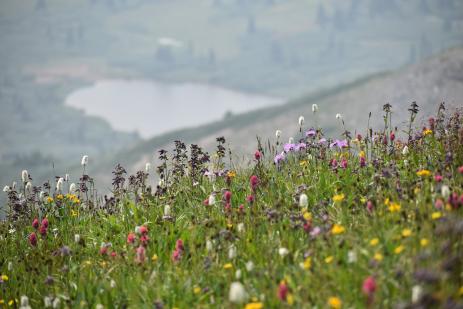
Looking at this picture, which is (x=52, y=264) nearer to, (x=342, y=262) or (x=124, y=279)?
(x=124, y=279)

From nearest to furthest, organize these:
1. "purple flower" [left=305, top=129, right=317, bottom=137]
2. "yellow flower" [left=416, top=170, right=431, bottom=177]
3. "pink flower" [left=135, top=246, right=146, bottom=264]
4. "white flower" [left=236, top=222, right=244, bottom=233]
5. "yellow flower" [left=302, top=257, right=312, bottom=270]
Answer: "yellow flower" [left=302, top=257, right=312, bottom=270] < "pink flower" [left=135, top=246, right=146, bottom=264] < "white flower" [left=236, top=222, right=244, bottom=233] < "yellow flower" [left=416, top=170, right=431, bottom=177] < "purple flower" [left=305, top=129, right=317, bottom=137]

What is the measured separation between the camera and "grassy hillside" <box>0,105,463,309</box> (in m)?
5.79

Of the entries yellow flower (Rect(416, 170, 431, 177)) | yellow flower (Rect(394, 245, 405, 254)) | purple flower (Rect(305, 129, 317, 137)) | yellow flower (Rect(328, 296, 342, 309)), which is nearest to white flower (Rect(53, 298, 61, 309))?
yellow flower (Rect(328, 296, 342, 309))

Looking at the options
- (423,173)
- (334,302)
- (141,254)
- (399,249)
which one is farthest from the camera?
(423,173)

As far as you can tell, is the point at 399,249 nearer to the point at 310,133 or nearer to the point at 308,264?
the point at 308,264

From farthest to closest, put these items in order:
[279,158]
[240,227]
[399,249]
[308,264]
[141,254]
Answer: [279,158] → [240,227] → [141,254] → [308,264] → [399,249]

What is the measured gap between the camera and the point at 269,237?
7.29 m

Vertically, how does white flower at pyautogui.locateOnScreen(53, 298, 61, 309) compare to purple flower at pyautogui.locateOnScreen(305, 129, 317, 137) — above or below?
below

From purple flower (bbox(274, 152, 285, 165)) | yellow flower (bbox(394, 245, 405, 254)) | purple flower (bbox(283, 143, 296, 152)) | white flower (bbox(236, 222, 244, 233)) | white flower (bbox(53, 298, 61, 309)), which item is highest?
purple flower (bbox(283, 143, 296, 152))

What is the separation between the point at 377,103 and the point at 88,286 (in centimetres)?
18243

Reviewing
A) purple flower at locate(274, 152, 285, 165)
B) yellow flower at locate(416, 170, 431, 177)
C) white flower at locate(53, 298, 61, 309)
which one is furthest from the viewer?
purple flower at locate(274, 152, 285, 165)

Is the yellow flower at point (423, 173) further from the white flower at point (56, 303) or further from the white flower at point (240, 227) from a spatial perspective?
the white flower at point (56, 303)

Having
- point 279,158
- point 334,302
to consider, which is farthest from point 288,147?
point 334,302

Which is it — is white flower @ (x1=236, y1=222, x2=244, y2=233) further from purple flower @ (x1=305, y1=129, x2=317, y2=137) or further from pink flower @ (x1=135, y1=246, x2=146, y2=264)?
purple flower @ (x1=305, y1=129, x2=317, y2=137)
